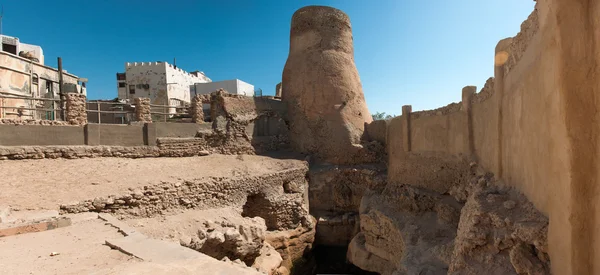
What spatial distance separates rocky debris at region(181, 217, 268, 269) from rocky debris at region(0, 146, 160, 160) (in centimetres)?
440

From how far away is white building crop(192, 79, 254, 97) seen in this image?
27406mm

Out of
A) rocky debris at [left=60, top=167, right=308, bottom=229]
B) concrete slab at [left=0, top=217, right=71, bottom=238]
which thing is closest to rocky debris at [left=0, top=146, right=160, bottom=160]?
rocky debris at [left=60, top=167, right=308, bottom=229]

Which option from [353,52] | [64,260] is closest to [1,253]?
[64,260]

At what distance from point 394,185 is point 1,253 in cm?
1083

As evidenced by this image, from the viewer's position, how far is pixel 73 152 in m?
9.24

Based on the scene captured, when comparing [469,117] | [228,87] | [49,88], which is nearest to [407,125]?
[469,117]

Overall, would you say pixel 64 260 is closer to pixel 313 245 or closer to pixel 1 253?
Answer: pixel 1 253

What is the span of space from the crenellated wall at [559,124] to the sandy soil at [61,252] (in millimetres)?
4196

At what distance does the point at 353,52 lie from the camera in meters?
16.2

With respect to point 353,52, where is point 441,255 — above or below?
below

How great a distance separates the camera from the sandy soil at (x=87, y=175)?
6.77 metres

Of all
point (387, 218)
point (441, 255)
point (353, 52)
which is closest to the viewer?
point (441, 255)

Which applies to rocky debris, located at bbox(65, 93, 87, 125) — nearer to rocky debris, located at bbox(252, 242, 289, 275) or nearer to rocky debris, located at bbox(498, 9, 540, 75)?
rocky debris, located at bbox(252, 242, 289, 275)

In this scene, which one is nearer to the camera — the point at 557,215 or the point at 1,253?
the point at 557,215
